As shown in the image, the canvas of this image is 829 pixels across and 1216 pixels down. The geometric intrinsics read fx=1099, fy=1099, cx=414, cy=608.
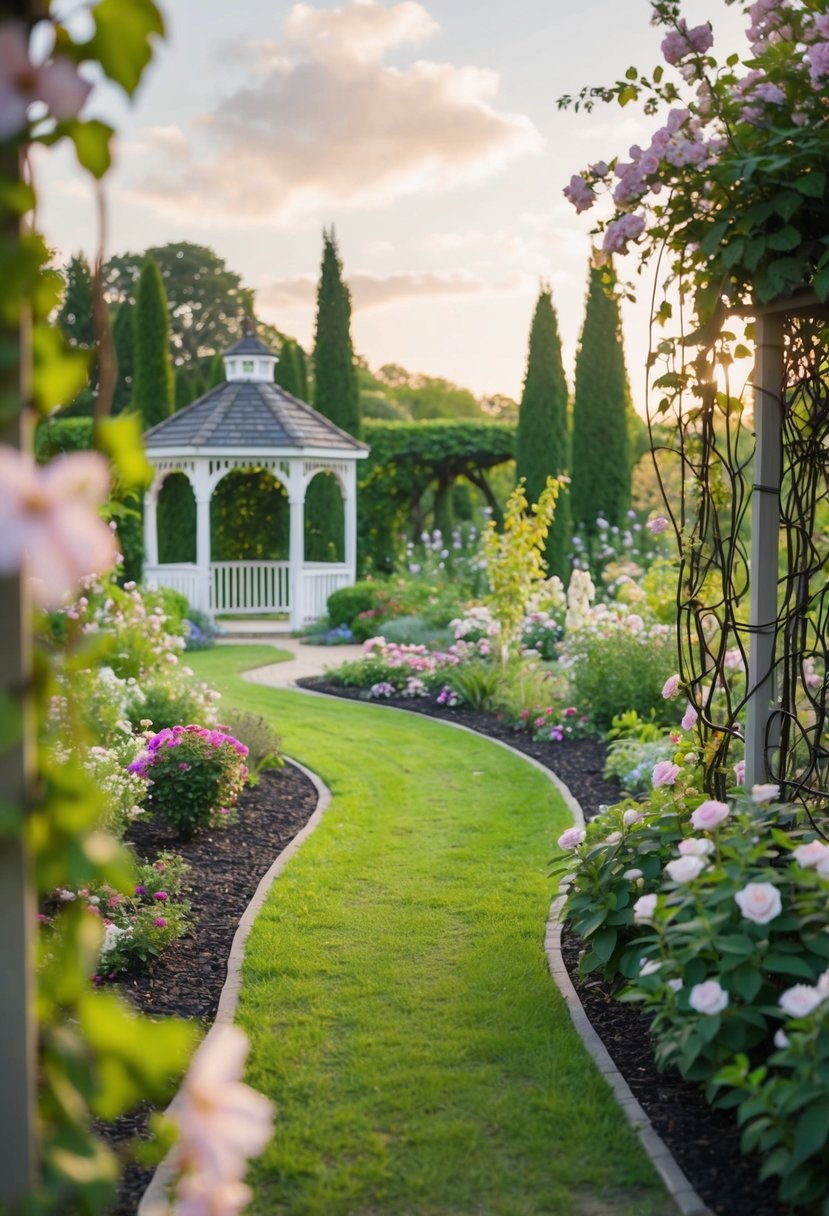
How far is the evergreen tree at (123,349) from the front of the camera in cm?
2786

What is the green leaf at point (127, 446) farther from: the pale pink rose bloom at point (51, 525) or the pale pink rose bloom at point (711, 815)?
the pale pink rose bloom at point (711, 815)

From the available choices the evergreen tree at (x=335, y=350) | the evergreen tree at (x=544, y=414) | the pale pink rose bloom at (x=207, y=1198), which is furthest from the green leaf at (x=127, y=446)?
the evergreen tree at (x=335, y=350)

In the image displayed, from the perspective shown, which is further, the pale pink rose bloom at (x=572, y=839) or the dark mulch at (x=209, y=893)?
the pale pink rose bloom at (x=572, y=839)

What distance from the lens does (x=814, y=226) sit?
316cm

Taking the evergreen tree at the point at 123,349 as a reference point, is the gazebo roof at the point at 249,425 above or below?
below

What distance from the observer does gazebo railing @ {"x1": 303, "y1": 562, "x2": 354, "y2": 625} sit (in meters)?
15.5

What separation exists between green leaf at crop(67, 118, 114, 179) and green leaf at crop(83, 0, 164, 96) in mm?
61

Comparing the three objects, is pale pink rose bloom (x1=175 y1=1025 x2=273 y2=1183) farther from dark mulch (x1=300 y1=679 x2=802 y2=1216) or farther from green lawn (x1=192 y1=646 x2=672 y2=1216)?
dark mulch (x1=300 y1=679 x2=802 y2=1216)

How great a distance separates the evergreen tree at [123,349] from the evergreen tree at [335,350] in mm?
9705

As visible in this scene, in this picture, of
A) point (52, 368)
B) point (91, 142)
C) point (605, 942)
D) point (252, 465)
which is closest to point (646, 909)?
point (605, 942)

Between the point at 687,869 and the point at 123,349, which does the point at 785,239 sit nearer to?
the point at 687,869

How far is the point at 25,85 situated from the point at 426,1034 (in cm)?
293

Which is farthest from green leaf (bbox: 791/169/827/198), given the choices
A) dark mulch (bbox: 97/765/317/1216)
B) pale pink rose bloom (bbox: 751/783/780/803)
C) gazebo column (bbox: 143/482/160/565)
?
gazebo column (bbox: 143/482/160/565)

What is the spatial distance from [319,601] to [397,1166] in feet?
43.4
